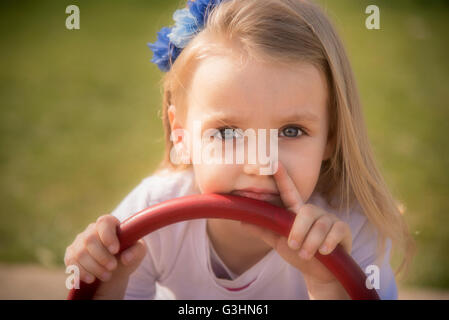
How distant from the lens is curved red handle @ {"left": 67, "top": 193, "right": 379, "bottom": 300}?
1.26 meters

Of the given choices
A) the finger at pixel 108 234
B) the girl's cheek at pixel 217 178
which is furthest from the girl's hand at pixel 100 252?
the girl's cheek at pixel 217 178

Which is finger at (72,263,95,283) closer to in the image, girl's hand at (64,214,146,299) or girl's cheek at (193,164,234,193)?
girl's hand at (64,214,146,299)

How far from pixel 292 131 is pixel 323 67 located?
21 centimetres

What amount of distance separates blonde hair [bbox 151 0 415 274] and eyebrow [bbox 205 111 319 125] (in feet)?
0.47

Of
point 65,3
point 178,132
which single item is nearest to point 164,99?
point 178,132

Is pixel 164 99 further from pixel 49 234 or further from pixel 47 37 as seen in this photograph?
pixel 47 37

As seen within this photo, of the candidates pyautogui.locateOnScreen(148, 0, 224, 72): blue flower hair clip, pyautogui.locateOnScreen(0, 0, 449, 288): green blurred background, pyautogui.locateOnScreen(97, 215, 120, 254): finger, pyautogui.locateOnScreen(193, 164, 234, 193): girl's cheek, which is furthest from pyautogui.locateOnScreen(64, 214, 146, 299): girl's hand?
pyautogui.locateOnScreen(0, 0, 449, 288): green blurred background

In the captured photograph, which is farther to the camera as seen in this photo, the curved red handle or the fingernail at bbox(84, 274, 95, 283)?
the fingernail at bbox(84, 274, 95, 283)

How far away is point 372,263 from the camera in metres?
1.69

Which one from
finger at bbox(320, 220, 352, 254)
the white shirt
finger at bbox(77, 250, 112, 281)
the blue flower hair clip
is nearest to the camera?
finger at bbox(320, 220, 352, 254)

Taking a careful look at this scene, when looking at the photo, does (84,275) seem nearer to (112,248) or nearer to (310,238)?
(112,248)

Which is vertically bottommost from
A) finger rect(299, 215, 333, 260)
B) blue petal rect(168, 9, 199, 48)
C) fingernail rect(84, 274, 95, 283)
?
fingernail rect(84, 274, 95, 283)

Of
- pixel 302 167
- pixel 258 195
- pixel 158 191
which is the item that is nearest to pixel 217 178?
pixel 258 195

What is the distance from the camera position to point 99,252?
135 cm
